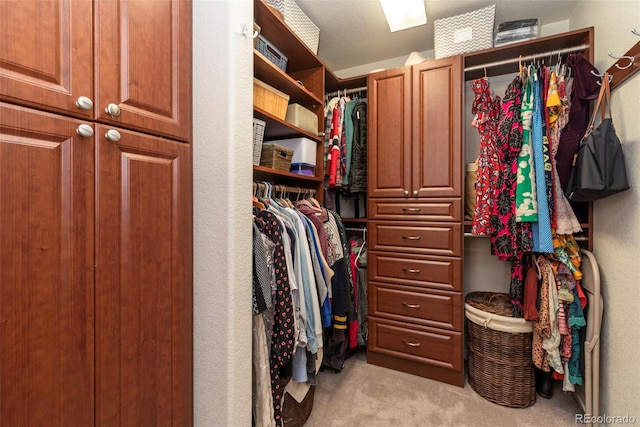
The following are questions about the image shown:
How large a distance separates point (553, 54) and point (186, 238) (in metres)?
2.28

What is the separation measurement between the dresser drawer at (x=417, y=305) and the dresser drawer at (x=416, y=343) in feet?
0.17

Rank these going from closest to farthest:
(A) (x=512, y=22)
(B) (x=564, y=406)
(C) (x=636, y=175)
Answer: (C) (x=636, y=175), (B) (x=564, y=406), (A) (x=512, y=22)

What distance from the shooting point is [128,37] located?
806 millimetres

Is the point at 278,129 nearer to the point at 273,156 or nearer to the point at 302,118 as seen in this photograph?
the point at 302,118

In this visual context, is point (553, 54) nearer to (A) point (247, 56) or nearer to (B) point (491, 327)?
(B) point (491, 327)

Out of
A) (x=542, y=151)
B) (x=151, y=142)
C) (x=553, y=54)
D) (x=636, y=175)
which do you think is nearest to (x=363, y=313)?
(x=542, y=151)

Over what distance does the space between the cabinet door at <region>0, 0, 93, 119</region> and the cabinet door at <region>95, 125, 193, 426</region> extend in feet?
0.34

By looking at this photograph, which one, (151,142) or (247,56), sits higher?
(247,56)

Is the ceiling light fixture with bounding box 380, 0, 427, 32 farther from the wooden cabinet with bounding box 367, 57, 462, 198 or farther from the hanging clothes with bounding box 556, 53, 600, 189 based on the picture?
the hanging clothes with bounding box 556, 53, 600, 189

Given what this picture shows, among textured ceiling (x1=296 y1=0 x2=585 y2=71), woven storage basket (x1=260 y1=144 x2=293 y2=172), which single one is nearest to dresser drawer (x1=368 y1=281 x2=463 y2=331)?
woven storage basket (x1=260 y1=144 x2=293 y2=172)

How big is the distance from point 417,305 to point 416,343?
0.85 ft

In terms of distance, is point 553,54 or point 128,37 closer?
point 128,37

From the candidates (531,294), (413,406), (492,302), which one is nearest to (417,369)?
(413,406)

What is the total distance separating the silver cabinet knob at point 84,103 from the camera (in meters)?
0.70
